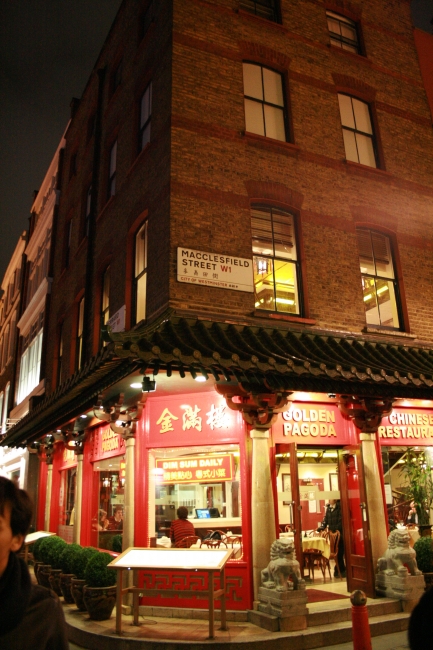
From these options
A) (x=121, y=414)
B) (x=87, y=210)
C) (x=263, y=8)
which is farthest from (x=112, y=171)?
(x=121, y=414)

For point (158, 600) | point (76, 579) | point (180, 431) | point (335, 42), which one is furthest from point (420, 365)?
point (335, 42)

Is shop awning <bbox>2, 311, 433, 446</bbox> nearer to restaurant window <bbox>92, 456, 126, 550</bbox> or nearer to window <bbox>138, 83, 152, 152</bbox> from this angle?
restaurant window <bbox>92, 456, 126, 550</bbox>

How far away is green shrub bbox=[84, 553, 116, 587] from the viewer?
9.07m

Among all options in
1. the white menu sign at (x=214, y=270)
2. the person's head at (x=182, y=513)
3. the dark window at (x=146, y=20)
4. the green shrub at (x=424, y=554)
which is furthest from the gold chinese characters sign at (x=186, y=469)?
the dark window at (x=146, y=20)

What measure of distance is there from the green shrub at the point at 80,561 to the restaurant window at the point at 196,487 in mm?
1244

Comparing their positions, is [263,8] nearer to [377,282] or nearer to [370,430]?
[377,282]

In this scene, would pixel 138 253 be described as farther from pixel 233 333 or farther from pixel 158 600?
pixel 158 600

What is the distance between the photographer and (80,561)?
1002 cm

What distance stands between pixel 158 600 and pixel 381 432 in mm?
5728

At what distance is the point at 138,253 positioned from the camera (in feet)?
40.9

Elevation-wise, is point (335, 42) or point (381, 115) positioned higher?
point (335, 42)

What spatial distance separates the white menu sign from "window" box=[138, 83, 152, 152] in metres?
4.11

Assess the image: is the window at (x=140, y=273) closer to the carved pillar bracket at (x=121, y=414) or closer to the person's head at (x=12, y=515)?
Answer: the carved pillar bracket at (x=121, y=414)

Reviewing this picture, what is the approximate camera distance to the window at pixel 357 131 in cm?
1345
